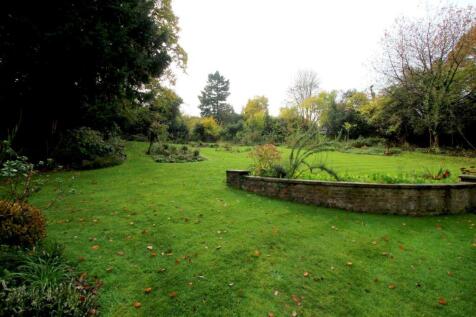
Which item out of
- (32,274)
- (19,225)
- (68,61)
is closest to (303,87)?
(68,61)

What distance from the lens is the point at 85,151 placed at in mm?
10500

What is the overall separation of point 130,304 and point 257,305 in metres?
1.35

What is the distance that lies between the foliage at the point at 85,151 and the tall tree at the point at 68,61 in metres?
0.49

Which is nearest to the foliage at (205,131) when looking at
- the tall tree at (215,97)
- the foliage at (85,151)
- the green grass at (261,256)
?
the tall tree at (215,97)

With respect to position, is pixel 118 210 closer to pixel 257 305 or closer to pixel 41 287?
pixel 41 287

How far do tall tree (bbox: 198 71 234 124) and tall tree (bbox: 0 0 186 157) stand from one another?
40561 millimetres

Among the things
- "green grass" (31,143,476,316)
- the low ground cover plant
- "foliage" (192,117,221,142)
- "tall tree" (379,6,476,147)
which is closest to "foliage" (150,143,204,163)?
"green grass" (31,143,476,316)

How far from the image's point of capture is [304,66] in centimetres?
3772

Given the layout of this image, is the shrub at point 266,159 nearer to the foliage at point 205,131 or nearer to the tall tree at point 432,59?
the tall tree at point 432,59

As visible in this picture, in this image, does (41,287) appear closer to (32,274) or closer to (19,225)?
(32,274)

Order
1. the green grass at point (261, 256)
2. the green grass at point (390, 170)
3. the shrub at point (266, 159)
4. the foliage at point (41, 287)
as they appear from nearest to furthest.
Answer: the foliage at point (41, 287) → the green grass at point (261, 256) → the green grass at point (390, 170) → the shrub at point (266, 159)

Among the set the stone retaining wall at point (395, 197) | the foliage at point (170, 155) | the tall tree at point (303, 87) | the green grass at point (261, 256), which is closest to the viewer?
the green grass at point (261, 256)

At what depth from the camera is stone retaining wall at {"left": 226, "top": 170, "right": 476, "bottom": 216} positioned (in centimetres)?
554

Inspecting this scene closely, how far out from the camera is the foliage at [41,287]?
2.00m
